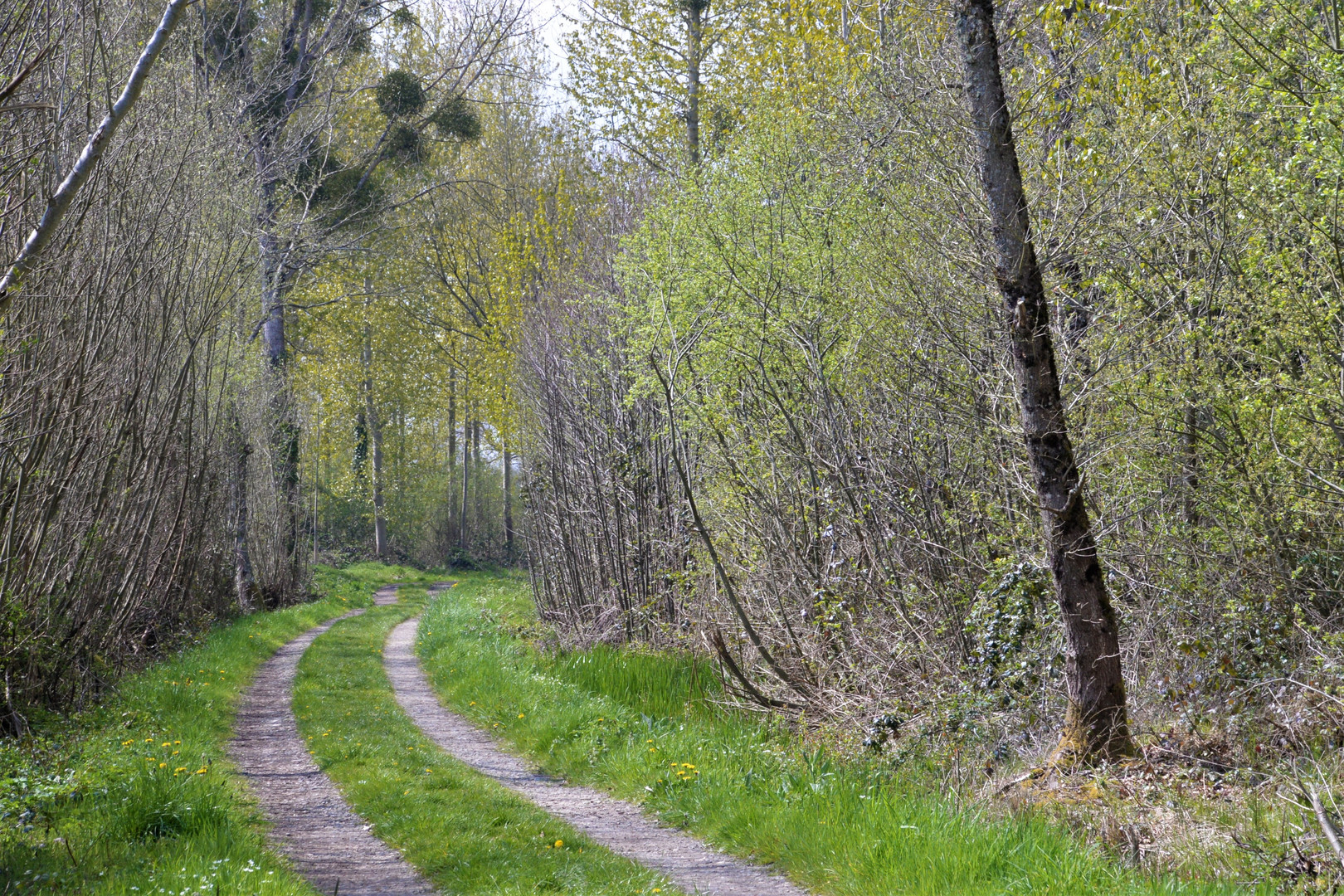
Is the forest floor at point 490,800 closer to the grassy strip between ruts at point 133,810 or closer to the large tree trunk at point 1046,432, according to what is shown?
the grassy strip between ruts at point 133,810

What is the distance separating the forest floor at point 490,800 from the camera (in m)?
4.42

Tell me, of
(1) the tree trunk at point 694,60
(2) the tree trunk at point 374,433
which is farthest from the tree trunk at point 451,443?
(1) the tree trunk at point 694,60

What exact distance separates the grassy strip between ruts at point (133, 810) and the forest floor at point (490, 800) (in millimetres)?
17

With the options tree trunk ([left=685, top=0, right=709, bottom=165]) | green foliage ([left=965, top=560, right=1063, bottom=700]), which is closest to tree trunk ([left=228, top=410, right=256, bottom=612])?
tree trunk ([left=685, top=0, right=709, bottom=165])

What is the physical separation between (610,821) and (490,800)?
836 millimetres

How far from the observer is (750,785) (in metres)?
5.97

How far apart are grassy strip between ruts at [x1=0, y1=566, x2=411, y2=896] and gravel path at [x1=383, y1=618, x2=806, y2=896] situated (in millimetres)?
1779

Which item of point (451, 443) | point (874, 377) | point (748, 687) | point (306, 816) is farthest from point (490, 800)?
point (451, 443)

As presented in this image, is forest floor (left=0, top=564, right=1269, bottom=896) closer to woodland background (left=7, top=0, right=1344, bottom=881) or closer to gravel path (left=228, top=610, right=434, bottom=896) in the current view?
gravel path (left=228, top=610, right=434, bottom=896)

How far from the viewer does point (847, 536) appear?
306 inches

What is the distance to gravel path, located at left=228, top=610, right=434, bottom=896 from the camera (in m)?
4.91

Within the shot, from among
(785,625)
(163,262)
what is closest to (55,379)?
(163,262)

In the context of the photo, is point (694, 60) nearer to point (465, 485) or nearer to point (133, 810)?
point (133, 810)

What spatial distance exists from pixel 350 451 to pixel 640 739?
24.5 m
